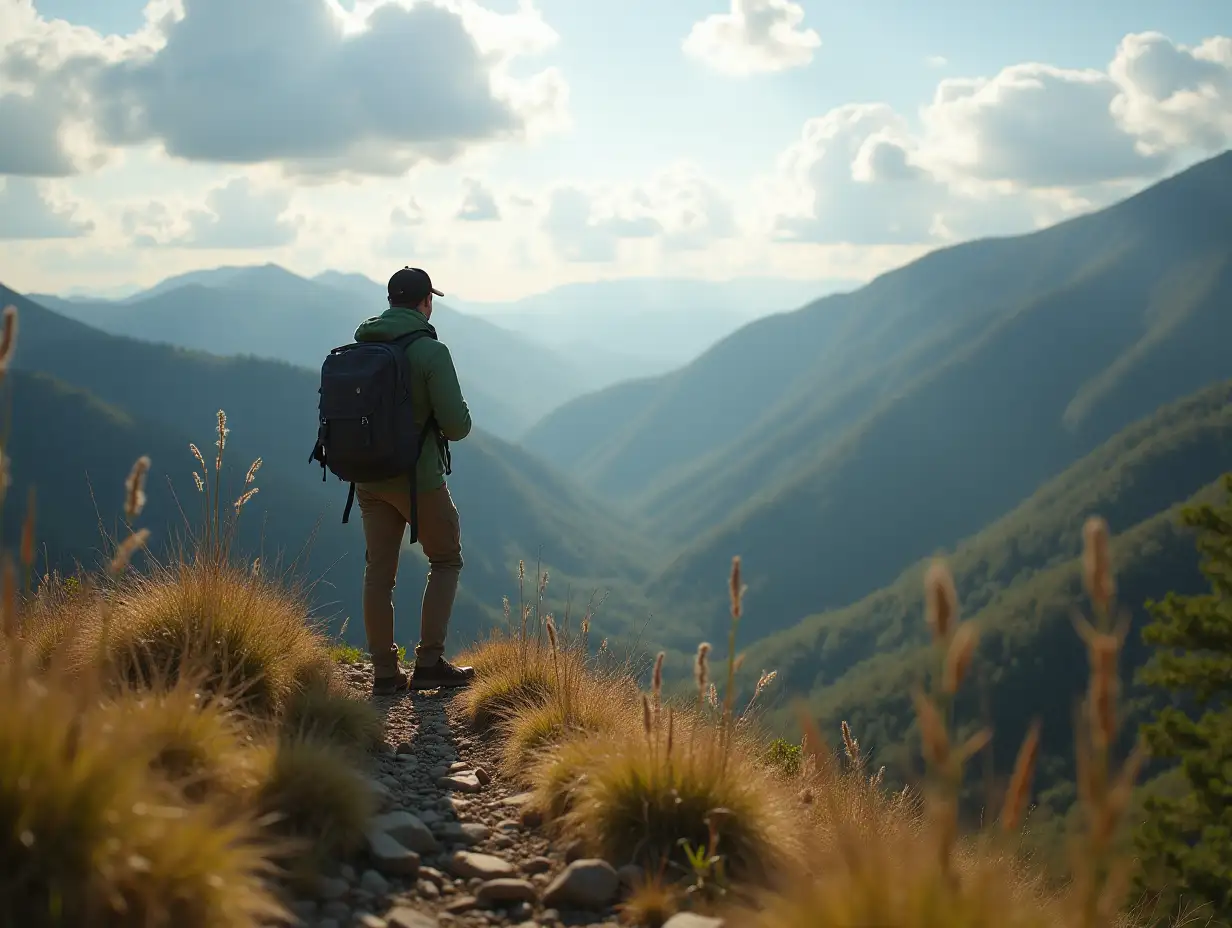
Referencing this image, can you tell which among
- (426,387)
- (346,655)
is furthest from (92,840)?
(346,655)

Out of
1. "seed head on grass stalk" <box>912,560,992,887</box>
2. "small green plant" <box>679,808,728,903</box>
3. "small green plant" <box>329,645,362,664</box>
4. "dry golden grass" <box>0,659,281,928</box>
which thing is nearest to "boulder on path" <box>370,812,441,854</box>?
"small green plant" <box>679,808,728,903</box>

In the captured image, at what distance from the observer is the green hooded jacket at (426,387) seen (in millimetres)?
6754

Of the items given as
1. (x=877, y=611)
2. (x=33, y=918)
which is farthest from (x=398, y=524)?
(x=877, y=611)

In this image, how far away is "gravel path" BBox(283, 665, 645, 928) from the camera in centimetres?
370

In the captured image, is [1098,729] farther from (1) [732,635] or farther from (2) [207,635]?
(2) [207,635]

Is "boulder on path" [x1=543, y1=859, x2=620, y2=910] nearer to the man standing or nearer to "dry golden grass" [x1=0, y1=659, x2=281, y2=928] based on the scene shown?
"dry golden grass" [x1=0, y1=659, x2=281, y2=928]

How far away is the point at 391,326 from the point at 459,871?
13.2 feet

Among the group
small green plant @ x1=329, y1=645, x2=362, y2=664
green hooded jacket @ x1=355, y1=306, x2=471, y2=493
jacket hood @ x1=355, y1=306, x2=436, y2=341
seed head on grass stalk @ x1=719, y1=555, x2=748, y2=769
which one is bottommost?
small green plant @ x1=329, y1=645, x2=362, y2=664

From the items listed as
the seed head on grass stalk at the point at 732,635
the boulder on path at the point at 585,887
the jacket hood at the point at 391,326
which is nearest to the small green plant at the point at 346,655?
the jacket hood at the point at 391,326

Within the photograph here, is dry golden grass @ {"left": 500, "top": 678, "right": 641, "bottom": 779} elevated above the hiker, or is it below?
below

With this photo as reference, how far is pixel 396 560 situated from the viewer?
7289mm

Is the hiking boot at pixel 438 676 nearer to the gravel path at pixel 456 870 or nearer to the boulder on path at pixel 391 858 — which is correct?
the gravel path at pixel 456 870

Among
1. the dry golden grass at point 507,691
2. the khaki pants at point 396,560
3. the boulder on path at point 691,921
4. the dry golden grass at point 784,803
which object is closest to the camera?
the dry golden grass at point 784,803

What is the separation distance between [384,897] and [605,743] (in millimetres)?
1414
